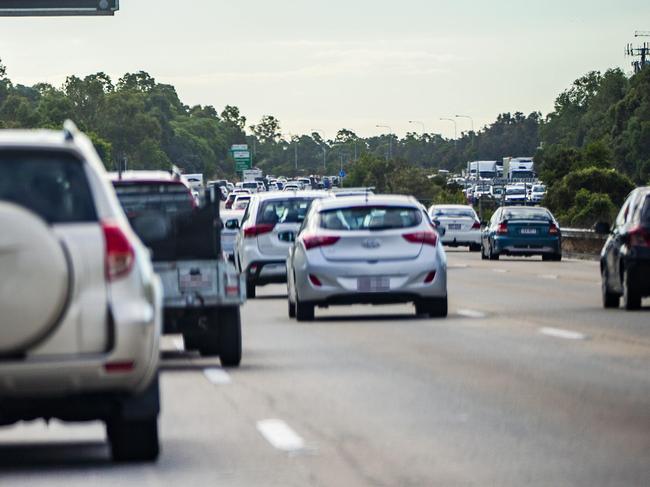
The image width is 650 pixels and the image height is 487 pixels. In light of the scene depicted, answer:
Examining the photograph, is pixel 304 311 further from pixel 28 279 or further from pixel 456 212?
pixel 456 212

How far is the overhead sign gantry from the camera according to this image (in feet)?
161

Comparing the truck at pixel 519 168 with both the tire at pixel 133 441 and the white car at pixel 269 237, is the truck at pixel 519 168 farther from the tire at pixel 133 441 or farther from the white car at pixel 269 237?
the tire at pixel 133 441

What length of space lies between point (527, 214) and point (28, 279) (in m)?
41.4

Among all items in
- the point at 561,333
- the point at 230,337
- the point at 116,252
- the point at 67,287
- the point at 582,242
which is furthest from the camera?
the point at 582,242

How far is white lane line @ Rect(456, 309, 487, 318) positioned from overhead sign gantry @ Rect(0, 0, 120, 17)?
77.6 ft

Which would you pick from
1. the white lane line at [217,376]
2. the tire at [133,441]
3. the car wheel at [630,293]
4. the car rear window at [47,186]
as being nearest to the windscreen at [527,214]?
the car wheel at [630,293]

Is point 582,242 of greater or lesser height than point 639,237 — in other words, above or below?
below

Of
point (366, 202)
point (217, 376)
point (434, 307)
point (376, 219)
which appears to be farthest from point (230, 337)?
point (376, 219)

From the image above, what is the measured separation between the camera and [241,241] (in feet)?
107

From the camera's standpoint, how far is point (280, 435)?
12.9 metres

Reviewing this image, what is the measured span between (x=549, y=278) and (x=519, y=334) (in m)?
16.1

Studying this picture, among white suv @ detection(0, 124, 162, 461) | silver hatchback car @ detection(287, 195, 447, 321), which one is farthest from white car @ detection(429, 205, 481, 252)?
white suv @ detection(0, 124, 162, 461)

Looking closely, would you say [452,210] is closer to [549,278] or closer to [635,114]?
[549,278]

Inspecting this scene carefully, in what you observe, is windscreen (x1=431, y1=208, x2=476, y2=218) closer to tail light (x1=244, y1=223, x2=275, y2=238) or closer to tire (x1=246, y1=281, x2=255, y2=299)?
tire (x1=246, y1=281, x2=255, y2=299)
